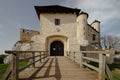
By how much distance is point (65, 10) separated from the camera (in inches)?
779

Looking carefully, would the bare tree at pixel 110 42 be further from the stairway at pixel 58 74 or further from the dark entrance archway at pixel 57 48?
the stairway at pixel 58 74

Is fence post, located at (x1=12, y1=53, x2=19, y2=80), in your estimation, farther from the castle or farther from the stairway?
the castle

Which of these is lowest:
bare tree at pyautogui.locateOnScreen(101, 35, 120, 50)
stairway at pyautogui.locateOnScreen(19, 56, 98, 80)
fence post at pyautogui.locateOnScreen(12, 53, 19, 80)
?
stairway at pyautogui.locateOnScreen(19, 56, 98, 80)

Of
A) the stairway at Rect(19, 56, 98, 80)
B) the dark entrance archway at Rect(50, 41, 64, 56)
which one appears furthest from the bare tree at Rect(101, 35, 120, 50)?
the stairway at Rect(19, 56, 98, 80)

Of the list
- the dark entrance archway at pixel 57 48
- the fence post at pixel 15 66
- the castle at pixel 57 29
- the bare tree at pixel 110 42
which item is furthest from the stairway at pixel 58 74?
the bare tree at pixel 110 42

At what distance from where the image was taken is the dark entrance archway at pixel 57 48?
68.2 feet

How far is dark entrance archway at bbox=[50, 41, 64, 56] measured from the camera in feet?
68.2

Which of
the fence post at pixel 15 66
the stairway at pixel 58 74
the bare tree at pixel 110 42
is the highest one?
the bare tree at pixel 110 42

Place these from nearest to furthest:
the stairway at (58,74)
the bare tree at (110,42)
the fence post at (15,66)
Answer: the fence post at (15,66), the stairway at (58,74), the bare tree at (110,42)

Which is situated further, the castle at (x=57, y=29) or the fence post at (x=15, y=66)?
the castle at (x=57, y=29)

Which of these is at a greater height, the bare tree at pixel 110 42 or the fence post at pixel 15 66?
the bare tree at pixel 110 42

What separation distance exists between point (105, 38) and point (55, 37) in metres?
39.2

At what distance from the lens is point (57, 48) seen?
Answer: 68.9 feet

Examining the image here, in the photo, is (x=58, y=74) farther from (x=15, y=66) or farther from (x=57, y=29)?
(x=57, y=29)
